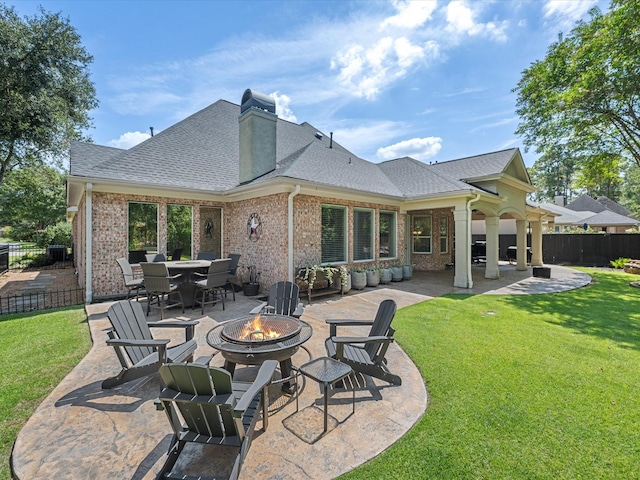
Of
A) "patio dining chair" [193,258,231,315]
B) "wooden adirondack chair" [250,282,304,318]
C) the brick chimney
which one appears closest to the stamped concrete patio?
"wooden adirondack chair" [250,282,304,318]

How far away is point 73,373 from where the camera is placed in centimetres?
383

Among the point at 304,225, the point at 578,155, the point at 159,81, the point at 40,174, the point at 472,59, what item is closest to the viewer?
the point at 304,225

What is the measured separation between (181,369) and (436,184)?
10.9 metres

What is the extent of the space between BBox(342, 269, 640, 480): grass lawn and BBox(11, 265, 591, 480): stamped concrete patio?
0.23 m

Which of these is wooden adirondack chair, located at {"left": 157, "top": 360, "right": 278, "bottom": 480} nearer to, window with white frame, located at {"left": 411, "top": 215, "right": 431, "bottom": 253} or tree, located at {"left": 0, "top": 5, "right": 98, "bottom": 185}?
window with white frame, located at {"left": 411, "top": 215, "right": 431, "bottom": 253}

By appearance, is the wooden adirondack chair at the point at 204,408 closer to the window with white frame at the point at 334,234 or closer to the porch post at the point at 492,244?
the window with white frame at the point at 334,234

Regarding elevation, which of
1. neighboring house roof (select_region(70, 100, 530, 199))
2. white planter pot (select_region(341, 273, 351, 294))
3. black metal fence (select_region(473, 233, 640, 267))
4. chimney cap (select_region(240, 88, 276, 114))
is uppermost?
chimney cap (select_region(240, 88, 276, 114))

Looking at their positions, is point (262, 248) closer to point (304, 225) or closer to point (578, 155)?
point (304, 225)

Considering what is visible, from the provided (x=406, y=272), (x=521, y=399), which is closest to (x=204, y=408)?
(x=521, y=399)

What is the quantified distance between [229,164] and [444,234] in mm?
10337

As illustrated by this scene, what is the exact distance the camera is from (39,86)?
503 inches

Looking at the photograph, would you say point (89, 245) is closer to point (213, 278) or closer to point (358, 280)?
point (213, 278)

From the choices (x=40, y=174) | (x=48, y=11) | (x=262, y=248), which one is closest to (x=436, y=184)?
(x=262, y=248)

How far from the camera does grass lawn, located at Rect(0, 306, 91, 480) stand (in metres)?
2.94
